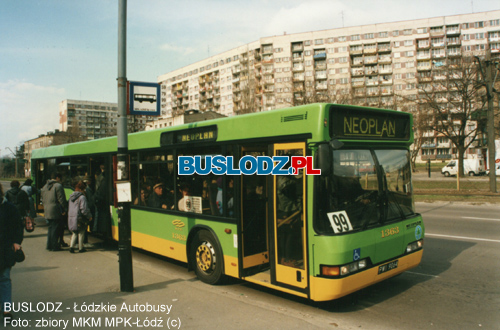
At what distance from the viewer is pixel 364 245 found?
5051 millimetres

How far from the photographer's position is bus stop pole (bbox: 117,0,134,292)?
6203 mm

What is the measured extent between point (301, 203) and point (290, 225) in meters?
0.37

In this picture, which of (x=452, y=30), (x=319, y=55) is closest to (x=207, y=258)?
(x=319, y=55)

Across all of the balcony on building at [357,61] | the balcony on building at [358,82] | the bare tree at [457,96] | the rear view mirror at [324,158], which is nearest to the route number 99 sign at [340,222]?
the rear view mirror at [324,158]

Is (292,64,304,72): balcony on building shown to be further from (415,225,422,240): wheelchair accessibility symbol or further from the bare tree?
(415,225,422,240): wheelchair accessibility symbol

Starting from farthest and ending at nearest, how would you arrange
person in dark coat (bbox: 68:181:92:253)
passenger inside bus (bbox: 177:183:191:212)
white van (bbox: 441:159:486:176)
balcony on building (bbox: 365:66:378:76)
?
balcony on building (bbox: 365:66:378:76) < white van (bbox: 441:159:486:176) < person in dark coat (bbox: 68:181:92:253) < passenger inside bus (bbox: 177:183:191:212)

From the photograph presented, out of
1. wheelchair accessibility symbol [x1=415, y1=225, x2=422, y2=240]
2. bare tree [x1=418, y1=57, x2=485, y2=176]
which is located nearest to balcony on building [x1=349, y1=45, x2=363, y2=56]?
bare tree [x1=418, y1=57, x2=485, y2=176]

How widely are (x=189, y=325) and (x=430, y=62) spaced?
99.5 m

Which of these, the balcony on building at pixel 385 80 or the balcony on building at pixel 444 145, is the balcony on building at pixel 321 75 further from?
the balcony on building at pixel 444 145

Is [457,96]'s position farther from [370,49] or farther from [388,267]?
[370,49]

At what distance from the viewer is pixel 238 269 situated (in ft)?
19.9

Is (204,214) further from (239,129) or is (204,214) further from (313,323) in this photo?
(313,323)

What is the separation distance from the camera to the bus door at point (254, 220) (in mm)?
6109

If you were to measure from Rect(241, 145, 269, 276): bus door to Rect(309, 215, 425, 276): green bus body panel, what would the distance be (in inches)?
57.9
